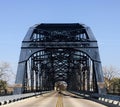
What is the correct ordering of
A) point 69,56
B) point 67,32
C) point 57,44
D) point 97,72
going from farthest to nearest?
point 69,56 → point 67,32 → point 57,44 → point 97,72

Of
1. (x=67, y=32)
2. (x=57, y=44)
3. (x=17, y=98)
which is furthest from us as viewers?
(x=67, y=32)

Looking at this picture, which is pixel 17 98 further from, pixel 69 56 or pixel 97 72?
pixel 69 56

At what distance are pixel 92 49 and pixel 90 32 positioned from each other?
479cm

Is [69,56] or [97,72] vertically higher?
[69,56]

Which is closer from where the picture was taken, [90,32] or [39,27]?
[90,32]

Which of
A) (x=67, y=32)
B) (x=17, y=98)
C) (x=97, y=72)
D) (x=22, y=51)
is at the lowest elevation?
(x=17, y=98)

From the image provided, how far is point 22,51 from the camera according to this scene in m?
64.4

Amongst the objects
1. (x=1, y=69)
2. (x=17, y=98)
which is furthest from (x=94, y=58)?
(x=1, y=69)

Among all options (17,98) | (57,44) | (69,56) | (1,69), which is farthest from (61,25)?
(1,69)

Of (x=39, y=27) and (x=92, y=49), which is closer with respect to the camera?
(x=92, y=49)

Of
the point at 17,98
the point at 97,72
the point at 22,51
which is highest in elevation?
the point at 22,51

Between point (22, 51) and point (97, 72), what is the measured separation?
13.1 m

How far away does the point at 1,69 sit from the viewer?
104m

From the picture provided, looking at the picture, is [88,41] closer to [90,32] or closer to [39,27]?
[90,32]
